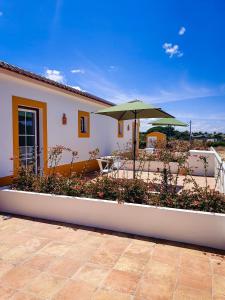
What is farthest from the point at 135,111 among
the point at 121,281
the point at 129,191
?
the point at 121,281

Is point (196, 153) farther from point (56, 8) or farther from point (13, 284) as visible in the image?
point (13, 284)

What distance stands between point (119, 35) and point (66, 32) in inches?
78.4

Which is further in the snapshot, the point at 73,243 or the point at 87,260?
the point at 73,243

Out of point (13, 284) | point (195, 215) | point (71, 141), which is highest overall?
point (71, 141)

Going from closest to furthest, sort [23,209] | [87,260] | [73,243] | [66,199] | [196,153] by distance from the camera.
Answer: [87,260]
[73,243]
[66,199]
[23,209]
[196,153]

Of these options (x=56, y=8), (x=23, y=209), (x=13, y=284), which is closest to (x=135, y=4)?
(x=56, y=8)

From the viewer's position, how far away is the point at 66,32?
8602 mm

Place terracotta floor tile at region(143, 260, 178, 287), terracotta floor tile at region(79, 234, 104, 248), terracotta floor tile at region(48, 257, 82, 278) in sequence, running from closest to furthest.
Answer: terracotta floor tile at region(143, 260, 178, 287), terracotta floor tile at region(48, 257, 82, 278), terracotta floor tile at region(79, 234, 104, 248)

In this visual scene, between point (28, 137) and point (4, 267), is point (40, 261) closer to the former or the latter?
point (4, 267)

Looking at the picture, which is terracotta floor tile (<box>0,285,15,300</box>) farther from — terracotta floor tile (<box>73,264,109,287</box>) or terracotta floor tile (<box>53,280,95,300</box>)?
terracotta floor tile (<box>73,264,109,287</box>)

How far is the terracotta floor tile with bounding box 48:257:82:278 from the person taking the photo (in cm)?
302

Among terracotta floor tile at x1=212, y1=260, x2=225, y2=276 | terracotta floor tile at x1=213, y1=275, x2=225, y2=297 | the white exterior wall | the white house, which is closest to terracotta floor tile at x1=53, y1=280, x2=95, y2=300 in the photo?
terracotta floor tile at x1=213, y1=275, x2=225, y2=297

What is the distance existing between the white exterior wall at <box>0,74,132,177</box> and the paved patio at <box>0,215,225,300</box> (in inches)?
120

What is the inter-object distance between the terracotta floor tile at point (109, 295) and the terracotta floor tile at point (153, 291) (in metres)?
0.12
